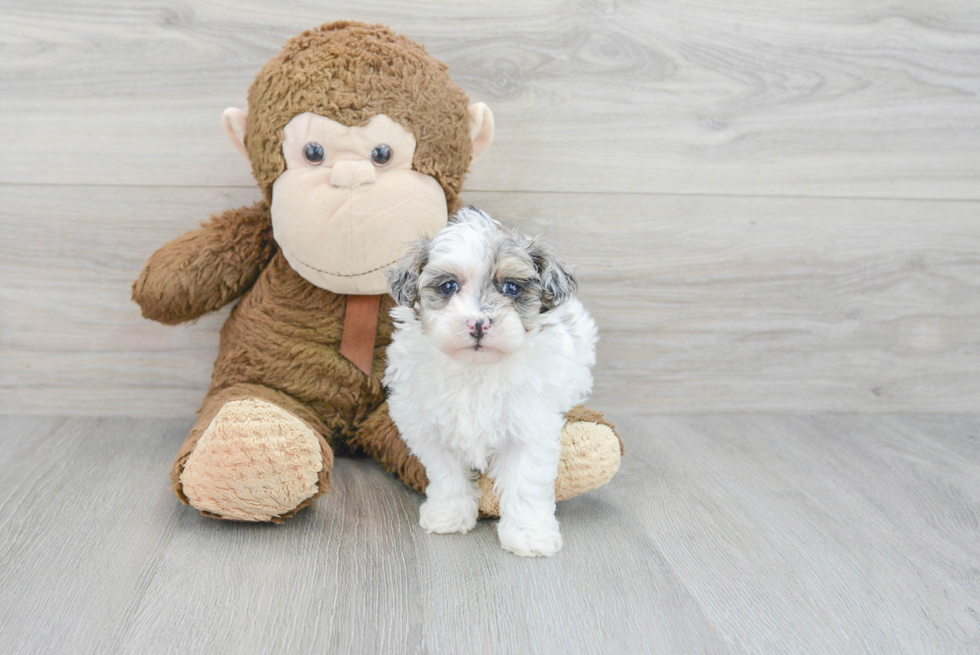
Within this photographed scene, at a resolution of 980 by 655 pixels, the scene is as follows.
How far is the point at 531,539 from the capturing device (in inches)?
47.1

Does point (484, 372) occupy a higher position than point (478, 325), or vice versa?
point (478, 325)

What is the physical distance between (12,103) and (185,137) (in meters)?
0.36

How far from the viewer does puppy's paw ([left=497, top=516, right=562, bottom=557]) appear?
3.92 ft

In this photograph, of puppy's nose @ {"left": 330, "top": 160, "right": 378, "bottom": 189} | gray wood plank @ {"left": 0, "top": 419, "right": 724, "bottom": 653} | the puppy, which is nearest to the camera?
gray wood plank @ {"left": 0, "top": 419, "right": 724, "bottom": 653}

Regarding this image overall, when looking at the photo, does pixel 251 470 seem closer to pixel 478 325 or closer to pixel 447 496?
pixel 447 496

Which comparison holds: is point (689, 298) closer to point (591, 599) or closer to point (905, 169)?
point (905, 169)

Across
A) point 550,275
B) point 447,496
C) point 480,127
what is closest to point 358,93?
point 480,127

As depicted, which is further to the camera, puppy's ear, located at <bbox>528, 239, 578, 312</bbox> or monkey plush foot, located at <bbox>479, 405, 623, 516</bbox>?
monkey plush foot, located at <bbox>479, 405, 623, 516</bbox>

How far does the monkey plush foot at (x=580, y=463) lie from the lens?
4.27ft

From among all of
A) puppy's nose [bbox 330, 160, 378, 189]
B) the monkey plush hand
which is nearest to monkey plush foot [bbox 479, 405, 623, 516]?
the monkey plush hand

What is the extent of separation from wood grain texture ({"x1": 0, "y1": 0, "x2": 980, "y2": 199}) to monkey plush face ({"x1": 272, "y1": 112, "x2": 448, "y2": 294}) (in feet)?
1.21

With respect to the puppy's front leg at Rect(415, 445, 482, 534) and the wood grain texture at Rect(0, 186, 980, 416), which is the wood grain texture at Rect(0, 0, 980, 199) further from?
the puppy's front leg at Rect(415, 445, 482, 534)

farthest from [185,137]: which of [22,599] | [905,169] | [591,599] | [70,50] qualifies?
[905,169]

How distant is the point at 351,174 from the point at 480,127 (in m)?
0.30
